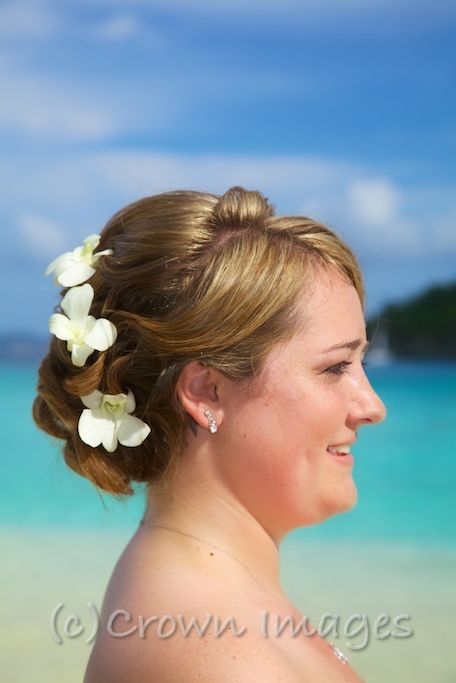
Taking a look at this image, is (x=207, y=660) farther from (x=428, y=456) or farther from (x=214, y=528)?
(x=428, y=456)

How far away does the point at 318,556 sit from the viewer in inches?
361

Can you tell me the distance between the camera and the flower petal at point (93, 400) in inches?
91.6

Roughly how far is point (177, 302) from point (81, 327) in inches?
10.7

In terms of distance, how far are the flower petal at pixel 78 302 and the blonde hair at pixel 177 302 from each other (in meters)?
0.04

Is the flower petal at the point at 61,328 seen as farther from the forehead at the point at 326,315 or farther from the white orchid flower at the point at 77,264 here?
the forehead at the point at 326,315

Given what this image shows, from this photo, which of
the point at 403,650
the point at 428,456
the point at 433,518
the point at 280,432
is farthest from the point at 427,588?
the point at 280,432

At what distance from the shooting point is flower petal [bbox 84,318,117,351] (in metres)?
2.27

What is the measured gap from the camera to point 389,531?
1034 centimetres

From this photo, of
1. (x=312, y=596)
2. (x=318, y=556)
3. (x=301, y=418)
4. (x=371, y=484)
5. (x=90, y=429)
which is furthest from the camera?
(x=371, y=484)

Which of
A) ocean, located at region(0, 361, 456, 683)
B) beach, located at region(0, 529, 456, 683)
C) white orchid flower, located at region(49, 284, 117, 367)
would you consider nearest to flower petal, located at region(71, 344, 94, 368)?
white orchid flower, located at region(49, 284, 117, 367)

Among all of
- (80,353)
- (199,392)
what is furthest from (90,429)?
(199,392)

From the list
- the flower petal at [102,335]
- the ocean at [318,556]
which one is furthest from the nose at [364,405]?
the ocean at [318,556]

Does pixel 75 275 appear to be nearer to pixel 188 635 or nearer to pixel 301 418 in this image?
pixel 301 418

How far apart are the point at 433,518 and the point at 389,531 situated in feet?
Result: 3.64
